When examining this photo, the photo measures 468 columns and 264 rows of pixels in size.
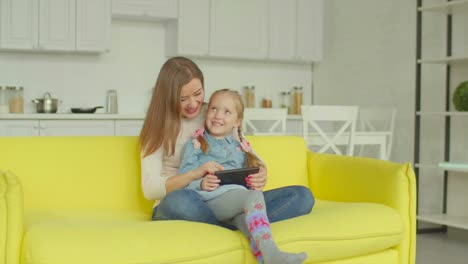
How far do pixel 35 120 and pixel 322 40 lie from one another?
2.87 m

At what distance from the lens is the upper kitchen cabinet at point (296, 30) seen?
21.7 feet

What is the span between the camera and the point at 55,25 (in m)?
5.69

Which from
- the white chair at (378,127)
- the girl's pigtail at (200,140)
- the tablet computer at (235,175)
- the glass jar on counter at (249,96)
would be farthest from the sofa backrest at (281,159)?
the glass jar on counter at (249,96)

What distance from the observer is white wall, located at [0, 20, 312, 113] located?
5.94m

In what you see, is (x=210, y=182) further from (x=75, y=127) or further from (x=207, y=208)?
(x=75, y=127)

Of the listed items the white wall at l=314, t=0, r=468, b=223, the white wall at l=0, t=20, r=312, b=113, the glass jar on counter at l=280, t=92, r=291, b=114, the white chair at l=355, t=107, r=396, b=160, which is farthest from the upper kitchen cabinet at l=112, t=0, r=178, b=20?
the white chair at l=355, t=107, r=396, b=160

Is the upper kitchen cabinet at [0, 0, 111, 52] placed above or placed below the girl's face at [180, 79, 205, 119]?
above

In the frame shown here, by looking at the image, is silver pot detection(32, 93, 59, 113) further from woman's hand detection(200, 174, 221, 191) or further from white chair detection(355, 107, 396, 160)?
woman's hand detection(200, 174, 221, 191)

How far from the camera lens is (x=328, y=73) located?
683cm

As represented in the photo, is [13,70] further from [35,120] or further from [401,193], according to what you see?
[401,193]

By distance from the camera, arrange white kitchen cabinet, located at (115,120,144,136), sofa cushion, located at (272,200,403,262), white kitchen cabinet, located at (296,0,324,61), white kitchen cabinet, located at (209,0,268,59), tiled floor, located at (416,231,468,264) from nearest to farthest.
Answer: sofa cushion, located at (272,200,403,262) < tiled floor, located at (416,231,468,264) < white kitchen cabinet, located at (115,120,144,136) < white kitchen cabinet, located at (209,0,268,59) < white kitchen cabinet, located at (296,0,324,61)

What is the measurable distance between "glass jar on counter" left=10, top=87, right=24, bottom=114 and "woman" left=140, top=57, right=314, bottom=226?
3.25 metres

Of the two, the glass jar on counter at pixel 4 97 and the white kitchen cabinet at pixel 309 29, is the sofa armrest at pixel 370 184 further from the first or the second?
the white kitchen cabinet at pixel 309 29

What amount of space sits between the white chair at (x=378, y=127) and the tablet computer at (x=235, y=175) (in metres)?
2.47
